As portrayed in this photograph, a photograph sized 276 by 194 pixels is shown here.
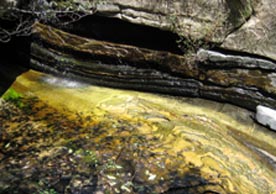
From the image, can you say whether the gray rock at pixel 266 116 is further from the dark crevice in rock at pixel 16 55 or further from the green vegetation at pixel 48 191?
the dark crevice in rock at pixel 16 55

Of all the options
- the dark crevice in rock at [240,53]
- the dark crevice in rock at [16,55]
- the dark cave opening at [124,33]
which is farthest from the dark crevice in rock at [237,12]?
the dark crevice in rock at [16,55]

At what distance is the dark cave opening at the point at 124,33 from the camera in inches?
228

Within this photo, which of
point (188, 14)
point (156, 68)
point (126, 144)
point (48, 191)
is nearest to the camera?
point (48, 191)

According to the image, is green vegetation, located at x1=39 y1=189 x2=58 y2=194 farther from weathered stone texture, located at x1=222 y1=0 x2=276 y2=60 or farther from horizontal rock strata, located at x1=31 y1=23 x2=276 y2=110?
weathered stone texture, located at x1=222 y1=0 x2=276 y2=60

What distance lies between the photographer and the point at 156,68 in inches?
238

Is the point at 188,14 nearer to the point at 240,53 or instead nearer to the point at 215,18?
the point at 215,18

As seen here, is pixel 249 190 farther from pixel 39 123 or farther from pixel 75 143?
pixel 39 123

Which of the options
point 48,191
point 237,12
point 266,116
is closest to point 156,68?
point 237,12

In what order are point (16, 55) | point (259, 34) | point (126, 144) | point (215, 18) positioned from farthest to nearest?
1. point (16, 55)
2. point (215, 18)
3. point (259, 34)
4. point (126, 144)

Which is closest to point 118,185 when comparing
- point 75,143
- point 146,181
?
point 146,181

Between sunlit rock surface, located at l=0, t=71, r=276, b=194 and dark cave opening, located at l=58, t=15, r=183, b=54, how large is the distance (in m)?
0.86

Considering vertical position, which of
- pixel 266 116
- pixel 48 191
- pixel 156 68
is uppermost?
pixel 156 68

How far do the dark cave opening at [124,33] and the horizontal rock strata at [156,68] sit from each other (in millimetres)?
93

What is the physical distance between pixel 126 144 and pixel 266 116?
206 cm
